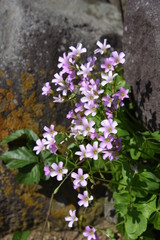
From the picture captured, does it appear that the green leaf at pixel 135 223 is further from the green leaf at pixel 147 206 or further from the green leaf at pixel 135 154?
the green leaf at pixel 135 154

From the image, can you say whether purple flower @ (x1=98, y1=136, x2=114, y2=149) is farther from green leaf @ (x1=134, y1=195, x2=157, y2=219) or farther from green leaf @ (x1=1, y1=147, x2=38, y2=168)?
green leaf @ (x1=1, y1=147, x2=38, y2=168)

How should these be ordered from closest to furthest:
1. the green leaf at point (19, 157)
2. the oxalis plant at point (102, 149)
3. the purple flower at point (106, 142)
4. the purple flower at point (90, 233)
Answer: the purple flower at point (106, 142), the oxalis plant at point (102, 149), the purple flower at point (90, 233), the green leaf at point (19, 157)

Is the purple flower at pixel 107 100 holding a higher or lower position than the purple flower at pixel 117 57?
lower

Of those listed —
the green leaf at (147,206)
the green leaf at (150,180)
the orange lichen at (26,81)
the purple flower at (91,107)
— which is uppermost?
the orange lichen at (26,81)

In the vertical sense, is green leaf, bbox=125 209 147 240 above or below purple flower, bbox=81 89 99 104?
below

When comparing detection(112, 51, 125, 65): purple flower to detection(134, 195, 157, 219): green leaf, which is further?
detection(134, 195, 157, 219): green leaf

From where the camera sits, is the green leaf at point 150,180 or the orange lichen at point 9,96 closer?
the green leaf at point 150,180

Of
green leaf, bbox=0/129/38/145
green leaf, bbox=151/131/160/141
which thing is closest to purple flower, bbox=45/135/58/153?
green leaf, bbox=0/129/38/145

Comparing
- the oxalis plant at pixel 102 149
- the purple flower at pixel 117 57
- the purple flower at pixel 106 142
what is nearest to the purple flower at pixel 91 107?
the oxalis plant at pixel 102 149
